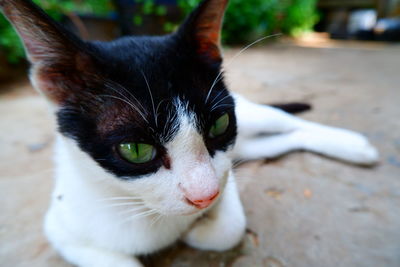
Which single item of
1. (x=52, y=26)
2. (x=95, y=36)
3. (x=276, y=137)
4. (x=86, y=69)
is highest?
(x=52, y=26)

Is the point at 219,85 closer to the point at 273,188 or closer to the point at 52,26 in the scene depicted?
the point at 52,26

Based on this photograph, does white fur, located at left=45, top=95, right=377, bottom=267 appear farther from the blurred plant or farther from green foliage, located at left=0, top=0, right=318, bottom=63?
the blurred plant

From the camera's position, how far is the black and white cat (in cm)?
79

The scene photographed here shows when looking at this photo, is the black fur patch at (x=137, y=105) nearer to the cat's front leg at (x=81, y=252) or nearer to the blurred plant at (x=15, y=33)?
the cat's front leg at (x=81, y=252)

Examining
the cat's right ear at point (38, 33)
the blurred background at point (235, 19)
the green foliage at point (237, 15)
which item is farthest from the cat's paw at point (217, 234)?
Answer: the green foliage at point (237, 15)

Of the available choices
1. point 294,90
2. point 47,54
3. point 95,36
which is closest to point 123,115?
point 47,54

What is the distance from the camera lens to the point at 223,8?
3.13 ft

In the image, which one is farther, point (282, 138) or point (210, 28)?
point (282, 138)

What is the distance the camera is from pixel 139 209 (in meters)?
0.98

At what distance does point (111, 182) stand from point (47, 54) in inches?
17.2

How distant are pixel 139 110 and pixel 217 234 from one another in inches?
22.1

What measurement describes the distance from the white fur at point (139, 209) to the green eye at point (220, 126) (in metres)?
0.07

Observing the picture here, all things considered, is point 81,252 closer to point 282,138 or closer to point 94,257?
point 94,257

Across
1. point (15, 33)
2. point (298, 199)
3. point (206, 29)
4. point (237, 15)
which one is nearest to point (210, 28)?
point (206, 29)
